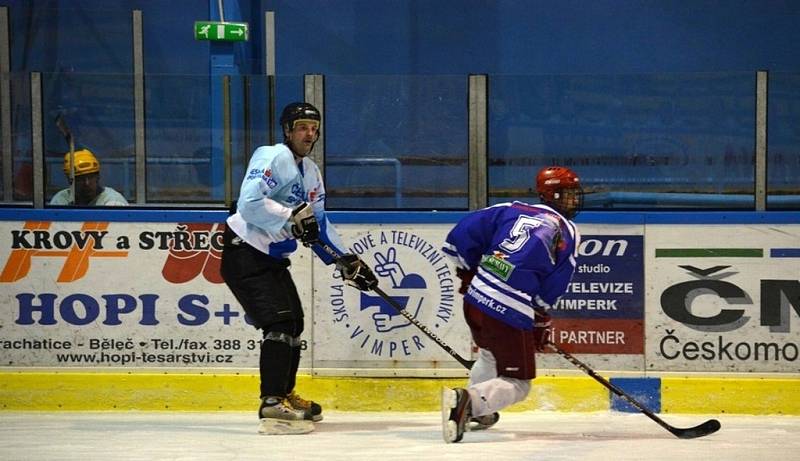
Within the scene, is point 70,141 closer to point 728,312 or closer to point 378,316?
point 378,316

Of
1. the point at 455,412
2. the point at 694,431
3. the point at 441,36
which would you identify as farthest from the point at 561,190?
the point at 441,36

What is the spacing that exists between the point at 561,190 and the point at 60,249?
247cm

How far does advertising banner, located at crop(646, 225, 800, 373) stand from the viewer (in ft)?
19.4

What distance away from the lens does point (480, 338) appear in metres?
5.02

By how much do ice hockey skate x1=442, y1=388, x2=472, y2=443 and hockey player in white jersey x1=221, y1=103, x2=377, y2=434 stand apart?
72 centimetres

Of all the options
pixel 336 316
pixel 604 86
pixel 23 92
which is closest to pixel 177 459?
pixel 336 316

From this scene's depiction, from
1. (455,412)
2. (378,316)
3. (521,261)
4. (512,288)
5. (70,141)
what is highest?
(70,141)

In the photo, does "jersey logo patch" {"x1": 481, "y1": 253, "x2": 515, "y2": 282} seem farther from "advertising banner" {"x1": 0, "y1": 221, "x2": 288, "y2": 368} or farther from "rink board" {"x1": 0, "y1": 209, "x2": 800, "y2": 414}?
"advertising banner" {"x1": 0, "y1": 221, "x2": 288, "y2": 368}

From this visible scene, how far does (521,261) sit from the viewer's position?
4.91 m

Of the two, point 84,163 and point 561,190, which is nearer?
point 561,190

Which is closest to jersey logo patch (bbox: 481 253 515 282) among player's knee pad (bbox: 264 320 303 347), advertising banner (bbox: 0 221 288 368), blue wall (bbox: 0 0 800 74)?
player's knee pad (bbox: 264 320 303 347)

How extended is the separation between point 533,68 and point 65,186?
438cm

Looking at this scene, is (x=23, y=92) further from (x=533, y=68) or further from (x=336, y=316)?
(x=533, y=68)

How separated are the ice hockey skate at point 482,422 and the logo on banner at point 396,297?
791 mm
